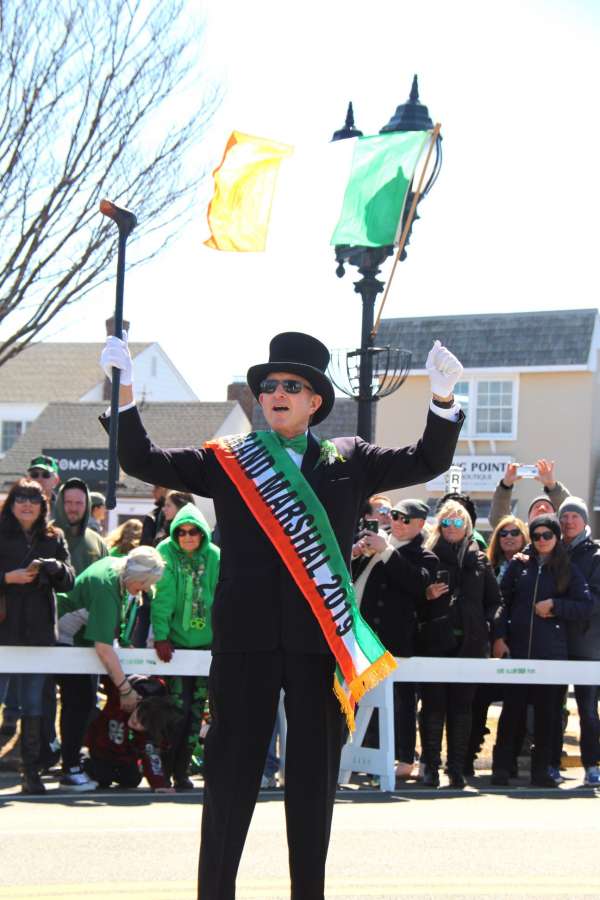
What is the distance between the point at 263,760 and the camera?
4555 mm

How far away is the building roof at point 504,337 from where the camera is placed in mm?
35594

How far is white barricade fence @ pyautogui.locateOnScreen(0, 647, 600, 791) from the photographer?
8836mm

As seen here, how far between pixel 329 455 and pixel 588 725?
568cm

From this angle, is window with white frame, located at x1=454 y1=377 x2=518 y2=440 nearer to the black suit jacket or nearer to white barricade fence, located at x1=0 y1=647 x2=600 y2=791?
white barricade fence, located at x1=0 y1=647 x2=600 y2=791

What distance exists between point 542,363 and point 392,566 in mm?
26906

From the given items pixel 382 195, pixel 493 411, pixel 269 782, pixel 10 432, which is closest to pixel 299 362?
pixel 269 782

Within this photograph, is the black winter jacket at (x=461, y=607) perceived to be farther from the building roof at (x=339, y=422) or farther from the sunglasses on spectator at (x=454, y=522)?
the building roof at (x=339, y=422)

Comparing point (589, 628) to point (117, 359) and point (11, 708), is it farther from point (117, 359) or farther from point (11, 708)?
point (117, 359)

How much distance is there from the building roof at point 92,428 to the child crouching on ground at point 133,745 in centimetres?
3771

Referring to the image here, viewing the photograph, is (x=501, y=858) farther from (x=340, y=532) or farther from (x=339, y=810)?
(x=340, y=532)

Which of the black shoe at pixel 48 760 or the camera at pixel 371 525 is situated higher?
the camera at pixel 371 525

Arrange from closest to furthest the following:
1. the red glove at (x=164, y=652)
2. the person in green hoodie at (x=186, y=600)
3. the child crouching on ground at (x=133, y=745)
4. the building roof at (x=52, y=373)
Answer: the child crouching on ground at (x=133, y=745)
the red glove at (x=164, y=652)
the person in green hoodie at (x=186, y=600)
the building roof at (x=52, y=373)

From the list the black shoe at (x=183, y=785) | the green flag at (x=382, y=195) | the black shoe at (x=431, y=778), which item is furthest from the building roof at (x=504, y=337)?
the black shoe at (x=183, y=785)

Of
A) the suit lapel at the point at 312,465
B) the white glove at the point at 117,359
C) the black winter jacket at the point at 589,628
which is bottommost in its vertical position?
the black winter jacket at the point at 589,628
